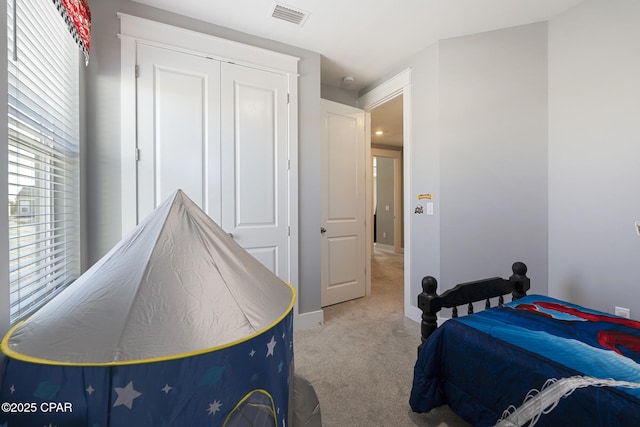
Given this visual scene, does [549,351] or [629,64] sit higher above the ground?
[629,64]

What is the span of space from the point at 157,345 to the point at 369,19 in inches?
104

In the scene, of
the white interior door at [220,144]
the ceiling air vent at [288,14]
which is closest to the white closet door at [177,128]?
the white interior door at [220,144]

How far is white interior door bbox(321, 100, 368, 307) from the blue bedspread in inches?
76.6

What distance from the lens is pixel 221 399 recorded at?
51cm

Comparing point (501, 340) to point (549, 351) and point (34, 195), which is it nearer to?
point (549, 351)

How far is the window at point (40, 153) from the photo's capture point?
3.36 ft

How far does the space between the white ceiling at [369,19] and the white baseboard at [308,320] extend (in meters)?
2.57

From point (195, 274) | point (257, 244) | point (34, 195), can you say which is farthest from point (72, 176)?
point (195, 274)

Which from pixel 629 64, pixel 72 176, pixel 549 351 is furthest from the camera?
pixel 629 64

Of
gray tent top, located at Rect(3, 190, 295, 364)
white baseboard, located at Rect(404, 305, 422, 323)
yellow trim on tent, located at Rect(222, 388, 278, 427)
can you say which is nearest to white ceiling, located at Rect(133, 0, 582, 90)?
gray tent top, located at Rect(3, 190, 295, 364)

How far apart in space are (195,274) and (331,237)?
2702mm

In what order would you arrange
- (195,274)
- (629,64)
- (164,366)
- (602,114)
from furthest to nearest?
(602,114) → (629,64) → (195,274) → (164,366)

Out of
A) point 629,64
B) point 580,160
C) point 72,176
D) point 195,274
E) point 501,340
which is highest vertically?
point 629,64

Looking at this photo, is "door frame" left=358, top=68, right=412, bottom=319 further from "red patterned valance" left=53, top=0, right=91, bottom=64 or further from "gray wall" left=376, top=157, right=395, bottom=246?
"gray wall" left=376, top=157, right=395, bottom=246
